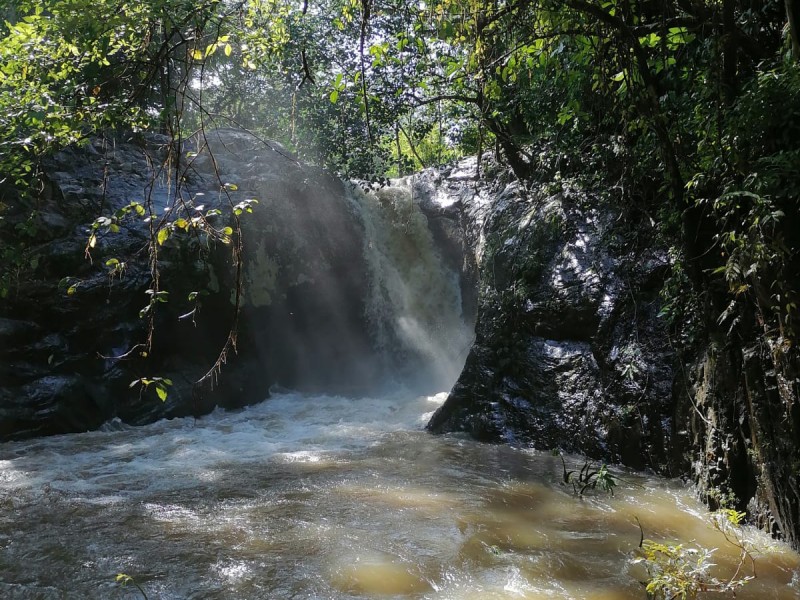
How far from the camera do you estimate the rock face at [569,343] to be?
644 centimetres

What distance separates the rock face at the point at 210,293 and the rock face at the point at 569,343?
11.5 ft

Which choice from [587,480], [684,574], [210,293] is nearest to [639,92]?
[684,574]

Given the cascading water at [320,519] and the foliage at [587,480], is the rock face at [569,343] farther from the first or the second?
the foliage at [587,480]

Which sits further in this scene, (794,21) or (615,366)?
(615,366)

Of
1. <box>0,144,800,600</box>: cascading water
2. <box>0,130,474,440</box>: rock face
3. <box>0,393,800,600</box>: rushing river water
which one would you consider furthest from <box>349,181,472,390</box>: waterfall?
<box>0,393,800,600</box>: rushing river water

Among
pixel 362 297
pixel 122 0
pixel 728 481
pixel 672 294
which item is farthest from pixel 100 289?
pixel 728 481

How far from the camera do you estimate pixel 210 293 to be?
7.77 meters

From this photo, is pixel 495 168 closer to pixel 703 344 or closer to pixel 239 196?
pixel 239 196

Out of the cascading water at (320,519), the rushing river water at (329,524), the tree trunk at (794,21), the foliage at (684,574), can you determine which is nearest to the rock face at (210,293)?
the cascading water at (320,519)

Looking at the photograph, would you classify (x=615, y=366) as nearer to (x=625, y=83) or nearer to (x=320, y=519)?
(x=625, y=83)

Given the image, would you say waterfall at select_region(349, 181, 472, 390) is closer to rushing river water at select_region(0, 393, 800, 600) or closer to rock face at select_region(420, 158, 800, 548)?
rock face at select_region(420, 158, 800, 548)

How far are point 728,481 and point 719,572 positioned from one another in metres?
1.07

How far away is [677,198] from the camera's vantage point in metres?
4.72

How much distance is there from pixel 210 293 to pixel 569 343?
464 centimetres
